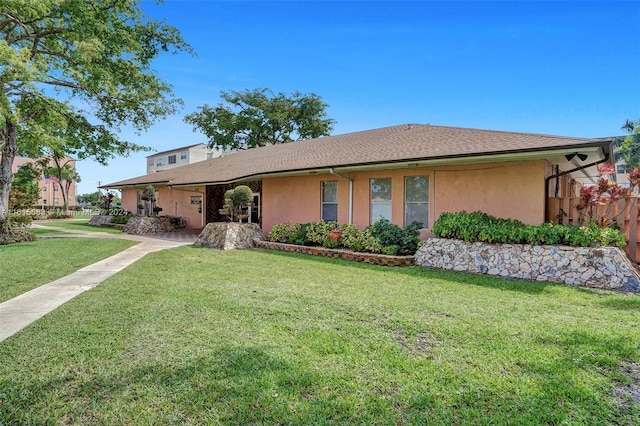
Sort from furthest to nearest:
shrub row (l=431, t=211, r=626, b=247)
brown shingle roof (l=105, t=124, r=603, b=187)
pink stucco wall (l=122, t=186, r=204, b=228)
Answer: pink stucco wall (l=122, t=186, r=204, b=228)
brown shingle roof (l=105, t=124, r=603, b=187)
shrub row (l=431, t=211, r=626, b=247)

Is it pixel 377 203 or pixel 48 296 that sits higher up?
pixel 377 203

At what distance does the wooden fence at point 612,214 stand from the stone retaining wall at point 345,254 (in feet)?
12.8

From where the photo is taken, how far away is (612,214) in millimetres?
8141

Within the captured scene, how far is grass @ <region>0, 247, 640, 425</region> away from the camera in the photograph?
2.47 metres

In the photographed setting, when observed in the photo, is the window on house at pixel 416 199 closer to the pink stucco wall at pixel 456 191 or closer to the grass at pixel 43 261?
the pink stucco wall at pixel 456 191

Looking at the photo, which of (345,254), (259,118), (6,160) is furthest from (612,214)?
(259,118)

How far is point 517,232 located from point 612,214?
2888 mm

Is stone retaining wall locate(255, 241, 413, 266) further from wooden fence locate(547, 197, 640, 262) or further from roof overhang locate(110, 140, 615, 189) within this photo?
wooden fence locate(547, 197, 640, 262)

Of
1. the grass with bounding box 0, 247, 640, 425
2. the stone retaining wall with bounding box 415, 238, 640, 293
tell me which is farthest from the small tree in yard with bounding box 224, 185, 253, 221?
the grass with bounding box 0, 247, 640, 425

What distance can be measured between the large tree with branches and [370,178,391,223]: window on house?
1113 cm

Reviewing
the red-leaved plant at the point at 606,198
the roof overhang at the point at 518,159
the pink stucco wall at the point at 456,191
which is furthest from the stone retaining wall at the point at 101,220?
the red-leaved plant at the point at 606,198

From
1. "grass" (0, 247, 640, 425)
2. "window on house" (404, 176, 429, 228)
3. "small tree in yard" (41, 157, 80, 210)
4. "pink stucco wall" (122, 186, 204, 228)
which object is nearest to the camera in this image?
"grass" (0, 247, 640, 425)

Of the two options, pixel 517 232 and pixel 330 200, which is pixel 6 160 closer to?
pixel 330 200

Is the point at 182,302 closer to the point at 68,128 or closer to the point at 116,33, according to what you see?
the point at 116,33
